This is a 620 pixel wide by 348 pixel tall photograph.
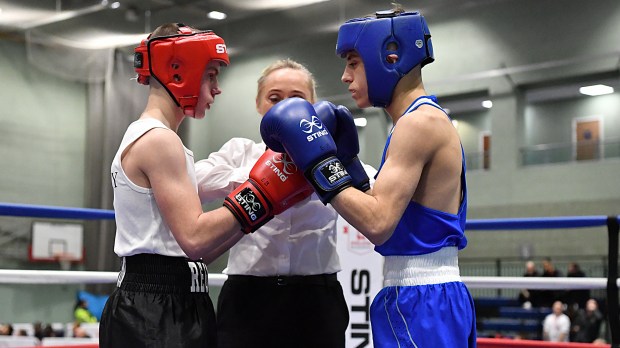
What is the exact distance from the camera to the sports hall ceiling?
12.3 m

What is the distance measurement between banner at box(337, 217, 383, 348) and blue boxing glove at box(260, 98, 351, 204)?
1.45 meters

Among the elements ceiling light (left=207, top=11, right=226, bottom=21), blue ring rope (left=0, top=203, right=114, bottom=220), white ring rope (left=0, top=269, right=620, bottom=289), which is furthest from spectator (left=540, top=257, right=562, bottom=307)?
blue ring rope (left=0, top=203, right=114, bottom=220)

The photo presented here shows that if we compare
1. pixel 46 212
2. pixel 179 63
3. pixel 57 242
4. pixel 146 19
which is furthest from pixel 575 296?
pixel 179 63

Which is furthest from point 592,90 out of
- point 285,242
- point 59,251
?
point 285,242

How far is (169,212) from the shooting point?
1.99m

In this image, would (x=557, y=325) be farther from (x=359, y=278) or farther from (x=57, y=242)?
(x=57, y=242)

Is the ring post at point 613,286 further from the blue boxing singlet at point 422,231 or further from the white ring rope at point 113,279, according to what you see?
the blue boxing singlet at point 422,231

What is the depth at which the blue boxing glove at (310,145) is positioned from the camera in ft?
6.64

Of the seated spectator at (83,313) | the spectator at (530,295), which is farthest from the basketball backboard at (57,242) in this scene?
the spectator at (530,295)

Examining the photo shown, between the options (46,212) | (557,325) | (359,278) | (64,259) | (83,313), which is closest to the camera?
(46,212)

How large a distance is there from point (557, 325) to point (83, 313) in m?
6.88

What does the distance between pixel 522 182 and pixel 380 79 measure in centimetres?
1121

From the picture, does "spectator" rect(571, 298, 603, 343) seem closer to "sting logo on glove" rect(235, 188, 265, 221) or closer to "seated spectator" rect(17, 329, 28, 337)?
"seated spectator" rect(17, 329, 28, 337)

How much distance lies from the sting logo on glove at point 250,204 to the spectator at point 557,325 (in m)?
8.53
